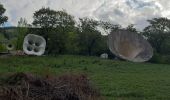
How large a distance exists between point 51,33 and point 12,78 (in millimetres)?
66350

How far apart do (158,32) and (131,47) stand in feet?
78.0

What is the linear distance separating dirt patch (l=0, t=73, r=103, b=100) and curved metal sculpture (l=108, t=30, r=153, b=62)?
5485cm

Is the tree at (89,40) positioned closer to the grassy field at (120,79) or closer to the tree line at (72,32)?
the tree line at (72,32)

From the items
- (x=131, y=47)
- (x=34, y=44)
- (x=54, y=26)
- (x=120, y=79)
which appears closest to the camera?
(x=120, y=79)

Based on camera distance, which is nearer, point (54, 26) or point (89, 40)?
point (54, 26)

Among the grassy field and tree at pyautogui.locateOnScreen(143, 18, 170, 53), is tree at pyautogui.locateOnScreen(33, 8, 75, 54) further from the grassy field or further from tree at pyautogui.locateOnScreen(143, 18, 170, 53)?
the grassy field

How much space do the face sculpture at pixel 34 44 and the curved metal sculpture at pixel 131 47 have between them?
11.3 metres

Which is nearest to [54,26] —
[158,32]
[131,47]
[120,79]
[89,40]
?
[89,40]

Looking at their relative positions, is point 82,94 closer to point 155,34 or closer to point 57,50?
point 57,50

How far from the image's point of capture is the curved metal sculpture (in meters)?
63.2

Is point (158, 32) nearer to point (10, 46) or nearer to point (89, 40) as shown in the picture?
point (89, 40)

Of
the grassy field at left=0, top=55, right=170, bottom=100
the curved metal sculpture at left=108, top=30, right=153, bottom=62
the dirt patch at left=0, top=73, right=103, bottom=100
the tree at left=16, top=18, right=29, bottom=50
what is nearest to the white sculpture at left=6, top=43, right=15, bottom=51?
the tree at left=16, top=18, right=29, bottom=50

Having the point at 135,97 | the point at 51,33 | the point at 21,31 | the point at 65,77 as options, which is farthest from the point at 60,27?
the point at 65,77

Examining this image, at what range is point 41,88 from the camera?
7.38 metres
